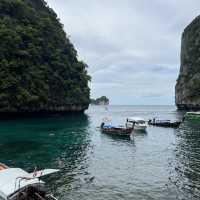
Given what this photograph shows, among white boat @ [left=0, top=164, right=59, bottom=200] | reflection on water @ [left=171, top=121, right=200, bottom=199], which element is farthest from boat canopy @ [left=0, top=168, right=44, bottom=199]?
reflection on water @ [left=171, top=121, right=200, bottom=199]

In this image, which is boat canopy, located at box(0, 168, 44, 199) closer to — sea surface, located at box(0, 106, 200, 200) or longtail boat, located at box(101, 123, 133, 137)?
sea surface, located at box(0, 106, 200, 200)

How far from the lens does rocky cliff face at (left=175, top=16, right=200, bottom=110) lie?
127 m

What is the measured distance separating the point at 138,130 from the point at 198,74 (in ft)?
258

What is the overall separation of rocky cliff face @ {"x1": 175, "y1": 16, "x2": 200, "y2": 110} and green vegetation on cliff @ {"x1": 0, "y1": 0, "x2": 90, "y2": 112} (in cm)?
5015

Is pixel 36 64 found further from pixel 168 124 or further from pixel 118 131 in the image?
pixel 118 131

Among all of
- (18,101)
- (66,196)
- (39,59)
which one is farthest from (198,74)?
(66,196)

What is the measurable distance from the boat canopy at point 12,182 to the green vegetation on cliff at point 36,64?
5488 cm

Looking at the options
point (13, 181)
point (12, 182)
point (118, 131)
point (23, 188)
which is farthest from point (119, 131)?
point (23, 188)

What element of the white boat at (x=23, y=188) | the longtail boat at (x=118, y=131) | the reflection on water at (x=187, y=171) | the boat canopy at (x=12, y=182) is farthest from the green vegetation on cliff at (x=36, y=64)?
the white boat at (x=23, y=188)

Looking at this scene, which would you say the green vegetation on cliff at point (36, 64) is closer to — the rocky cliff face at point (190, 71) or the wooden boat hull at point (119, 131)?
the wooden boat hull at point (119, 131)

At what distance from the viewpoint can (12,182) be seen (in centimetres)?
1641

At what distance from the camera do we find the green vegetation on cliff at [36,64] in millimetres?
73375

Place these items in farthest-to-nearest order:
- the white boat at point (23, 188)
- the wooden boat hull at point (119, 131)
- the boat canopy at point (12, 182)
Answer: the wooden boat hull at point (119, 131) → the boat canopy at point (12, 182) → the white boat at point (23, 188)

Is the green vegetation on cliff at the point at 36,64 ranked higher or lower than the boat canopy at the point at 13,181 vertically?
higher
